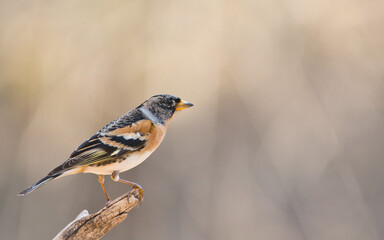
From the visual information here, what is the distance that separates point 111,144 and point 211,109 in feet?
8.26

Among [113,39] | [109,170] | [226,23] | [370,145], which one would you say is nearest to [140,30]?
[113,39]

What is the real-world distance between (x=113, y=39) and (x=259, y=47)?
1426 mm

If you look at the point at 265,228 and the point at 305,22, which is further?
the point at 305,22

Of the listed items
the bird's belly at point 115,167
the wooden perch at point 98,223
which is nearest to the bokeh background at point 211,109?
the bird's belly at point 115,167

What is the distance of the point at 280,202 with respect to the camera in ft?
17.0

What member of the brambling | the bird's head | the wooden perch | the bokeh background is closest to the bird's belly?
the brambling

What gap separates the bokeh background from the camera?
5129 mm

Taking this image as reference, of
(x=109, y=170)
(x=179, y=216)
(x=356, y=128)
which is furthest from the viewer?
(x=356, y=128)

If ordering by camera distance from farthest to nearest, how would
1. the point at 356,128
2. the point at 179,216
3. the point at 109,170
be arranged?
the point at 356,128, the point at 179,216, the point at 109,170

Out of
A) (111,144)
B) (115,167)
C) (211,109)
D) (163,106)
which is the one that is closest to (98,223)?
(115,167)

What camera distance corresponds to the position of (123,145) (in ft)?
9.07

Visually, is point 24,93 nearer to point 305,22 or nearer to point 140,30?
point 140,30

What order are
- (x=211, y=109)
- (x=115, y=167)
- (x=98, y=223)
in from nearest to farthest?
(x=98, y=223)
(x=115, y=167)
(x=211, y=109)

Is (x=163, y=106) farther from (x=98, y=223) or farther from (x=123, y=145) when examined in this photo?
(x=98, y=223)
